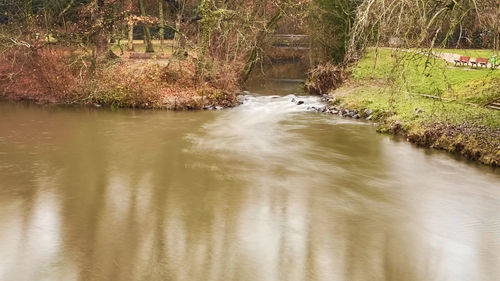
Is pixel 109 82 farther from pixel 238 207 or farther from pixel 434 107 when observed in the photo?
pixel 238 207

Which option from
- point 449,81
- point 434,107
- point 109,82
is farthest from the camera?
point 109,82

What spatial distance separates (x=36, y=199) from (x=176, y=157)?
4.93 m

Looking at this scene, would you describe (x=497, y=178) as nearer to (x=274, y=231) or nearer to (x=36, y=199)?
(x=274, y=231)

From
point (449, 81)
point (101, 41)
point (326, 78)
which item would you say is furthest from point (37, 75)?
point (449, 81)

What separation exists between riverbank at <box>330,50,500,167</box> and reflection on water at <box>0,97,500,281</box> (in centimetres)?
65

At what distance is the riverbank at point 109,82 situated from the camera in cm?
2394

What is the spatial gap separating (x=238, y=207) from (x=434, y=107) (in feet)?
34.8

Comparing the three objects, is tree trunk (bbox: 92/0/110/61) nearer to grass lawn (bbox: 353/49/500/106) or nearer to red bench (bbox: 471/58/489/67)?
grass lawn (bbox: 353/49/500/106)

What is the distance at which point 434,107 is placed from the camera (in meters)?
18.5

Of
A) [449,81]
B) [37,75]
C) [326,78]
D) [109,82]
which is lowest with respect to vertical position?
[109,82]

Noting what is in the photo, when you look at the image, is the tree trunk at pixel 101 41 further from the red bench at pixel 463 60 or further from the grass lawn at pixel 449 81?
the red bench at pixel 463 60

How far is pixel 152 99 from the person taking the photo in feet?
78.4

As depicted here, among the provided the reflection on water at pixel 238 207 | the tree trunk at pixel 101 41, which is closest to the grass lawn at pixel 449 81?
the reflection on water at pixel 238 207

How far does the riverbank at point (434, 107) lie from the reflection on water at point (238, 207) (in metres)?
0.65
